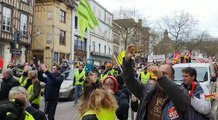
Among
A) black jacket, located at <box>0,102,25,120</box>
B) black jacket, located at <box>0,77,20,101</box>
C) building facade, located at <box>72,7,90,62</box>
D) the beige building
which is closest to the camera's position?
black jacket, located at <box>0,102,25,120</box>

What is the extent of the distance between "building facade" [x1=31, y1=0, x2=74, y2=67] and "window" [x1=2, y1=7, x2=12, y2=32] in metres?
5.90

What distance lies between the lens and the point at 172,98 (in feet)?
11.6

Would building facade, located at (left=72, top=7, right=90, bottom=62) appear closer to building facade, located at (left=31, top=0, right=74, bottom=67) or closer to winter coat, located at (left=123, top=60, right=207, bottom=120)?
building facade, located at (left=31, top=0, right=74, bottom=67)

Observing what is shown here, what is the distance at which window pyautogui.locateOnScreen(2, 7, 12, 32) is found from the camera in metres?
30.2

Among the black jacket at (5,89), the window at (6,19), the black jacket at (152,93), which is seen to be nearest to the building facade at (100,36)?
the window at (6,19)

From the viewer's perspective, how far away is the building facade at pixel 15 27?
3008cm

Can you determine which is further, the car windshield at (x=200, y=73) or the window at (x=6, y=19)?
the window at (x=6, y=19)

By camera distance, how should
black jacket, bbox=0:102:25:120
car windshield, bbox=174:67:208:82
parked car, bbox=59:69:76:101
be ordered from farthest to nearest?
parked car, bbox=59:69:76:101 → car windshield, bbox=174:67:208:82 → black jacket, bbox=0:102:25:120

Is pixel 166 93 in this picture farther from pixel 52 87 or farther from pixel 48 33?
pixel 48 33

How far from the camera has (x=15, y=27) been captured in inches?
1256

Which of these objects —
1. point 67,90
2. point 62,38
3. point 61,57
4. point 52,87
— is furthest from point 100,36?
point 52,87

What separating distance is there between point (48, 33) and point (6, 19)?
7.05 metres

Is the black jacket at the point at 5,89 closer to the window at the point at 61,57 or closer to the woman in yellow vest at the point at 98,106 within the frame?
the woman in yellow vest at the point at 98,106

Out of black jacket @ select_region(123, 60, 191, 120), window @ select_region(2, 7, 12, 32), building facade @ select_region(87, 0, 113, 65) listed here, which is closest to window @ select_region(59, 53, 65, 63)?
window @ select_region(2, 7, 12, 32)
